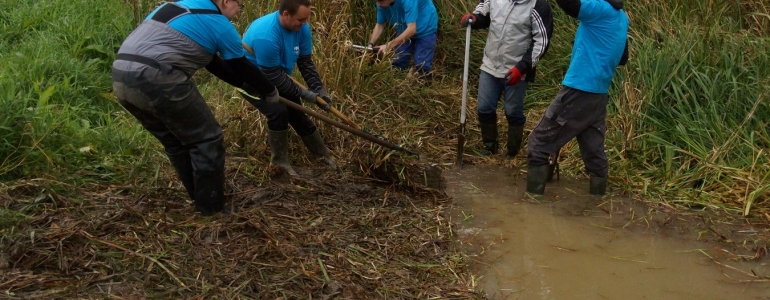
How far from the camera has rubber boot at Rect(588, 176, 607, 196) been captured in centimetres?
555

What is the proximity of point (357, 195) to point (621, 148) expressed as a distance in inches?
89.0

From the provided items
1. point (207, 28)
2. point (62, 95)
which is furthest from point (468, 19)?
point (62, 95)

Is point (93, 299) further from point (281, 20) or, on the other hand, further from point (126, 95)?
point (281, 20)

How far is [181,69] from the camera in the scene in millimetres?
4195

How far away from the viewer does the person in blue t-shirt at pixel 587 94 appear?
201 inches

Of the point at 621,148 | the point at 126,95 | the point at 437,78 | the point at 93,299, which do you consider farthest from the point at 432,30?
the point at 93,299

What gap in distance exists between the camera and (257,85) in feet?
15.0

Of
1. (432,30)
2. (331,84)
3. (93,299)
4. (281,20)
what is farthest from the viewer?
(432,30)

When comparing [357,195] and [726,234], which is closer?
[726,234]

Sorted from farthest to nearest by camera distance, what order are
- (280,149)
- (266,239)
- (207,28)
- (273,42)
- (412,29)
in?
(412,29), (280,149), (273,42), (266,239), (207,28)

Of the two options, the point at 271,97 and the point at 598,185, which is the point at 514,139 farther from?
the point at 271,97

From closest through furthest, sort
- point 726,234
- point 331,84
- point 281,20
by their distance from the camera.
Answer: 1. point 726,234
2. point 281,20
3. point 331,84

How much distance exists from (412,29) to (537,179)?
2.51 m


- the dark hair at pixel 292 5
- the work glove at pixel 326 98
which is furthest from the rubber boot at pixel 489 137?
the dark hair at pixel 292 5
